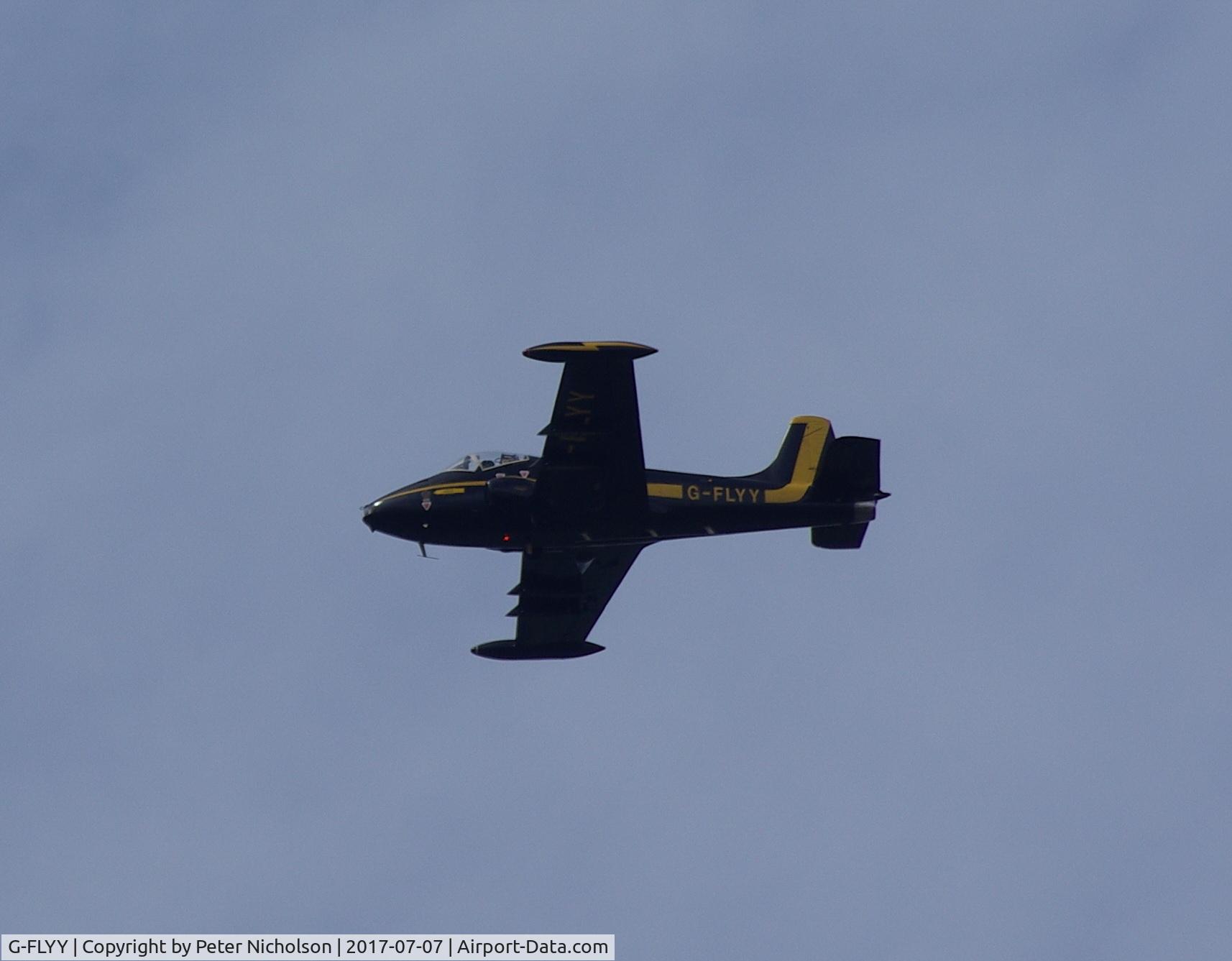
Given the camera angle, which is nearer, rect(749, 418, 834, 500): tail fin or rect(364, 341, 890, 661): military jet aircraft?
rect(364, 341, 890, 661): military jet aircraft

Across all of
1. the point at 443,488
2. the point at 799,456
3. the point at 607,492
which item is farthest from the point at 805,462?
the point at 443,488

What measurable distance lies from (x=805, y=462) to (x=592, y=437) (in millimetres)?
6613

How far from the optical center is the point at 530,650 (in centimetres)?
5525

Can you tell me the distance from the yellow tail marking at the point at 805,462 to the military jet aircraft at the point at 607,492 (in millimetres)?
36

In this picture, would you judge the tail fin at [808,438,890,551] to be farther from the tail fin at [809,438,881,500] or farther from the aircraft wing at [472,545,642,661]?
the aircraft wing at [472,545,642,661]

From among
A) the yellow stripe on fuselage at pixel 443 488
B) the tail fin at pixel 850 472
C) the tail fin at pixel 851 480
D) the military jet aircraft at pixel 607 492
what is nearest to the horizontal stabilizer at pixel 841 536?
the military jet aircraft at pixel 607 492

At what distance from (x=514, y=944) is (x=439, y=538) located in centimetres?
1036

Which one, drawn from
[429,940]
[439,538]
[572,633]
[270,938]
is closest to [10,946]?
[270,938]

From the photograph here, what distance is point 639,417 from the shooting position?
48406 millimetres

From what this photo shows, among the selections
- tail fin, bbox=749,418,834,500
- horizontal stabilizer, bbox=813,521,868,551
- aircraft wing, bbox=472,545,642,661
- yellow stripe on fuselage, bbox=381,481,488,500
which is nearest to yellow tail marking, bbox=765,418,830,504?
tail fin, bbox=749,418,834,500

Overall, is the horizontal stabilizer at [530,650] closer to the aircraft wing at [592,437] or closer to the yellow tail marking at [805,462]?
the aircraft wing at [592,437]

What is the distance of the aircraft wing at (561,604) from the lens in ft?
178

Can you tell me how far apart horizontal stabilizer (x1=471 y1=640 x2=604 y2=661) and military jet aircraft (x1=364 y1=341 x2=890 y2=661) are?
3712mm

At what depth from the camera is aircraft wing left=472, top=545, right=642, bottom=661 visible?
54.2m
